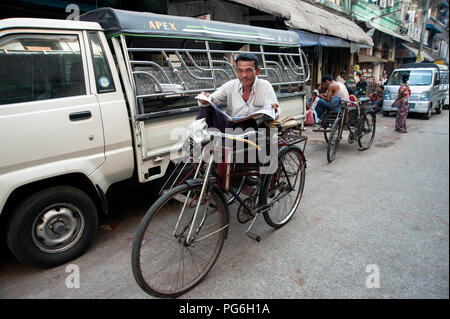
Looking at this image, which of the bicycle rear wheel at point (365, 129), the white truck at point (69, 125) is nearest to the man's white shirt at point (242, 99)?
the white truck at point (69, 125)

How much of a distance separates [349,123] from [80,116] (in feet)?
17.6

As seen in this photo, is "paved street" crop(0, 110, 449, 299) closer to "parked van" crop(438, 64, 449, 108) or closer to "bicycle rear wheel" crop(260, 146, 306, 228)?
"bicycle rear wheel" crop(260, 146, 306, 228)

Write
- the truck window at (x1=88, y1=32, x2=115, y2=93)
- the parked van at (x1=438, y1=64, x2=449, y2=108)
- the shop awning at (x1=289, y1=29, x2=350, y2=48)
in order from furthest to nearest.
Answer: the parked van at (x1=438, y1=64, x2=449, y2=108)
the shop awning at (x1=289, y1=29, x2=350, y2=48)
the truck window at (x1=88, y1=32, x2=115, y2=93)

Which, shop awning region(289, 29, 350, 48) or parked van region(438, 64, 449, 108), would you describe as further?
parked van region(438, 64, 449, 108)

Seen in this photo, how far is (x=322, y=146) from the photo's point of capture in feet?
23.9

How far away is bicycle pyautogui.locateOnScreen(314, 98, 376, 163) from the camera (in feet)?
19.1

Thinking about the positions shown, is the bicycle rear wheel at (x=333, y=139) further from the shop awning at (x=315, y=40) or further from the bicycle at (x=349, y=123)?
the shop awning at (x=315, y=40)

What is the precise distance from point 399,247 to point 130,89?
3.18 m

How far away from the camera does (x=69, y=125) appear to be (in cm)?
261

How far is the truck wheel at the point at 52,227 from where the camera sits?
245 cm

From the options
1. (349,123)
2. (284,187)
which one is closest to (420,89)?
(349,123)

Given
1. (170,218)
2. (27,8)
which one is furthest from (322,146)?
(27,8)

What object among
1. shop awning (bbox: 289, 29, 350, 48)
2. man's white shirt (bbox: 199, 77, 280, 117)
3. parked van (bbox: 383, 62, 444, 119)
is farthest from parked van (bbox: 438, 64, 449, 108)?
man's white shirt (bbox: 199, 77, 280, 117)

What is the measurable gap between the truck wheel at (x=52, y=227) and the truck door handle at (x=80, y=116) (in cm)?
64
